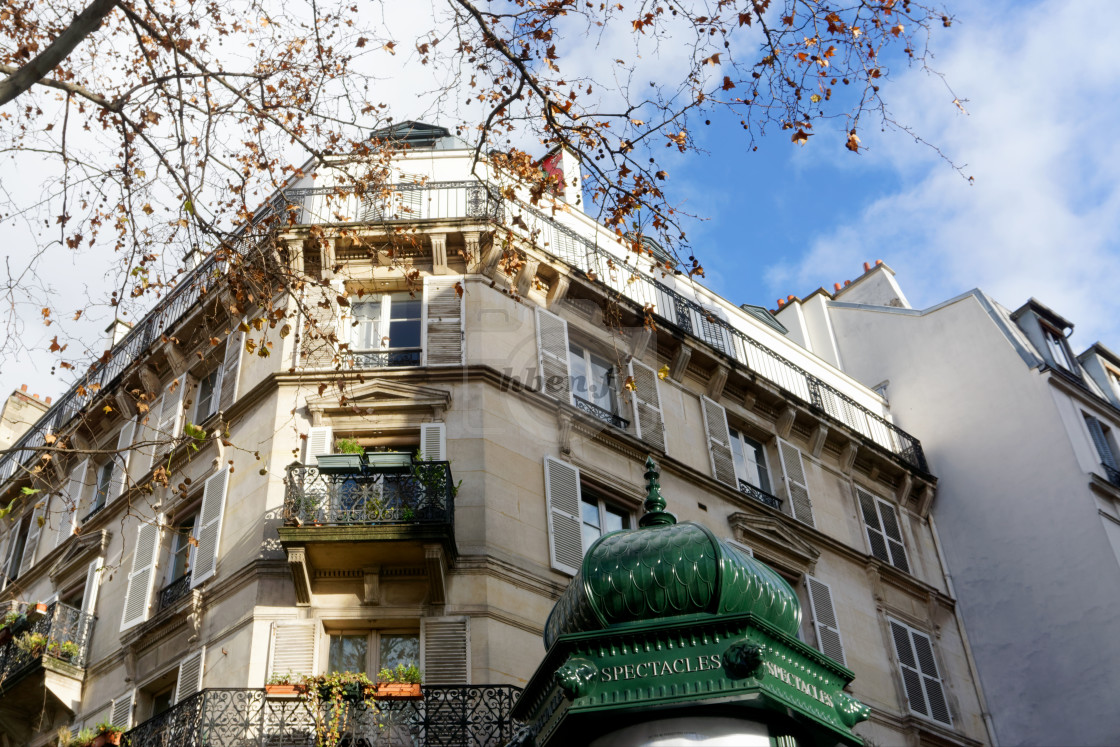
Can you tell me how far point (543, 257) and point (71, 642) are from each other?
8.09 meters

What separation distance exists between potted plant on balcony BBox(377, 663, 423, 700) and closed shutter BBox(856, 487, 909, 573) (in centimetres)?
939

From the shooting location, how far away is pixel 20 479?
20.1 metres

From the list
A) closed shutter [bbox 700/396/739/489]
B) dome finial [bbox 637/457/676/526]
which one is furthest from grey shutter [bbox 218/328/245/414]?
dome finial [bbox 637/457/676/526]

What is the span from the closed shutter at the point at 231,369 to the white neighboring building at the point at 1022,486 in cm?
1226

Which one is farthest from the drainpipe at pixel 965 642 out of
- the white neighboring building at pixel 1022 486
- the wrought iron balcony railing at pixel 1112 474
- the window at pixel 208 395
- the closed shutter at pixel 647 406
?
Result: the window at pixel 208 395

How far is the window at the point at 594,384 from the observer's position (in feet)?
52.3

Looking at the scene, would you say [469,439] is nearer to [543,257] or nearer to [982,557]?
[543,257]

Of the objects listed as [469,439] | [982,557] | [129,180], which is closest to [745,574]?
[129,180]

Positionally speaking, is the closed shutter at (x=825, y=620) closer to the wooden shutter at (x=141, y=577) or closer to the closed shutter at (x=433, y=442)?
the closed shutter at (x=433, y=442)

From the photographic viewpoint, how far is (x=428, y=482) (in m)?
13.0

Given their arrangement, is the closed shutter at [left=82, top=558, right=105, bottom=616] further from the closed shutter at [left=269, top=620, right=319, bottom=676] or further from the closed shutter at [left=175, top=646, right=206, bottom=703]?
the closed shutter at [left=269, top=620, right=319, bottom=676]

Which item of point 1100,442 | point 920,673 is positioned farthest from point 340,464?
point 1100,442

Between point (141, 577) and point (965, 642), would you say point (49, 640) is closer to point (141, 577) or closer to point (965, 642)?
point (141, 577)

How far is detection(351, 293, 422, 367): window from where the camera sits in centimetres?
1512
